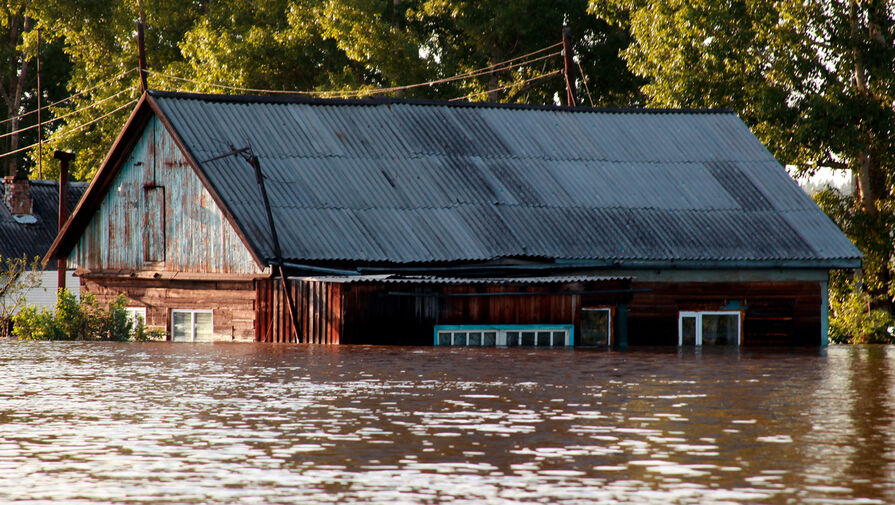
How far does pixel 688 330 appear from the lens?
34.3m

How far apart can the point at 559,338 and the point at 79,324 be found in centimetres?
1152

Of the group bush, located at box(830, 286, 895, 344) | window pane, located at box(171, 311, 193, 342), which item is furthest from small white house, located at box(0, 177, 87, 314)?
bush, located at box(830, 286, 895, 344)

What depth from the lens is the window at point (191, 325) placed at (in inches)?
1292

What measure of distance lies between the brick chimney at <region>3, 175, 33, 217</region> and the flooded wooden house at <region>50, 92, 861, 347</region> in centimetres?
1702

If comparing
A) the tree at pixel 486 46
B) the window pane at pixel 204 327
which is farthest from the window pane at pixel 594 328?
the tree at pixel 486 46

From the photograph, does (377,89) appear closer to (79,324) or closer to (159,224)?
(159,224)

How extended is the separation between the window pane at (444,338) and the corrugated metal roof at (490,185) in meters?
2.42

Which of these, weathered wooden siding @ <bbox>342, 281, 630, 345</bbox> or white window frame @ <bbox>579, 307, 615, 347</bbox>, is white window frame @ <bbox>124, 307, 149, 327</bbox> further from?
white window frame @ <bbox>579, 307, 615, 347</bbox>

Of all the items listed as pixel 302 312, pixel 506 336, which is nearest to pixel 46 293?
pixel 302 312

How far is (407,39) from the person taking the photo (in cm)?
5394

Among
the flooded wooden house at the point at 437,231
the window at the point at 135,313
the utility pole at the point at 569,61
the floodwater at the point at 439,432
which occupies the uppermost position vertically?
the utility pole at the point at 569,61

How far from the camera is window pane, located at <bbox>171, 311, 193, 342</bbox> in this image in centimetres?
3328

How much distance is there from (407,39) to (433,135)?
60.0ft

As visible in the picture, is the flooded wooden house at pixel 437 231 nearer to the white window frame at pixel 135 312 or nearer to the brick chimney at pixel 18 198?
the white window frame at pixel 135 312
